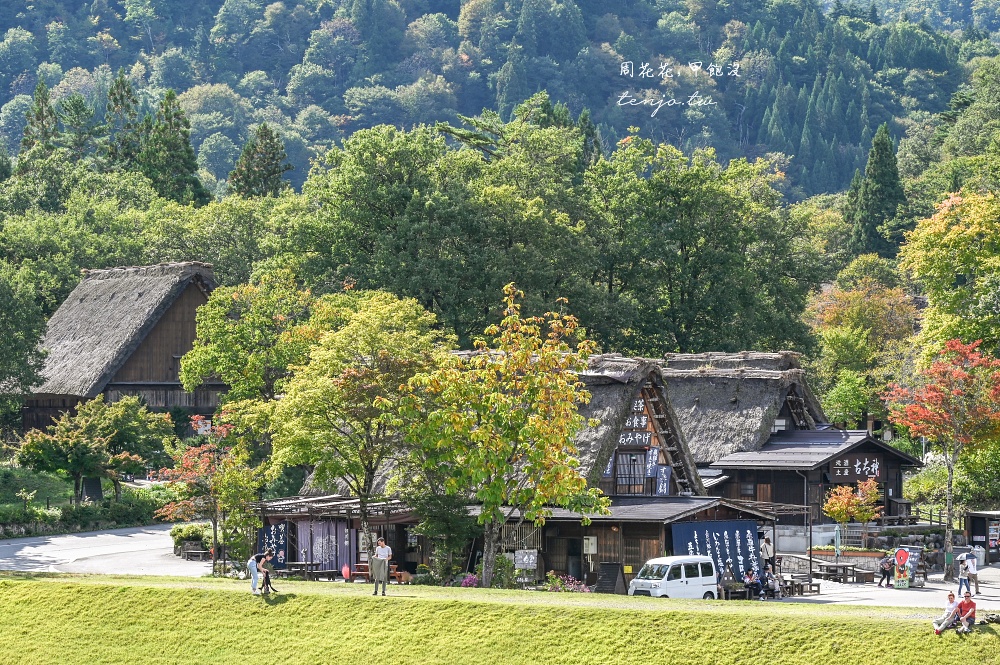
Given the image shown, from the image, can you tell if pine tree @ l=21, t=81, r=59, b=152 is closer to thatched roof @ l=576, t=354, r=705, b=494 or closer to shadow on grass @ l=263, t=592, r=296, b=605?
thatched roof @ l=576, t=354, r=705, b=494

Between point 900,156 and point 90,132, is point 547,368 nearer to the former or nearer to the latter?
point 90,132

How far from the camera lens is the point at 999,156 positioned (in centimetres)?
8956

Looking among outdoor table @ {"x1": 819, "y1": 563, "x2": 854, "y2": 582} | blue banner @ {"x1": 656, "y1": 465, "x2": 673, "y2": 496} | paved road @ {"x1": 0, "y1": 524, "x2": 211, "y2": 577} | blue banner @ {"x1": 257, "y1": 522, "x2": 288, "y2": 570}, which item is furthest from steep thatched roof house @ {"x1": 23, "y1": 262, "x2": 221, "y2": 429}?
outdoor table @ {"x1": 819, "y1": 563, "x2": 854, "y2": 582}

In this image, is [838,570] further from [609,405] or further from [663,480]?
[609,405]

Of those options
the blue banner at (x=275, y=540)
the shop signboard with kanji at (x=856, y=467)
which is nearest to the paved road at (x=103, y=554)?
the blue banner at (x=275, y=540)

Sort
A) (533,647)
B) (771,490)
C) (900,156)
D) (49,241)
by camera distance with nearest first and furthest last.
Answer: (533,647)
(771,490)
(49,241)
(900,156)

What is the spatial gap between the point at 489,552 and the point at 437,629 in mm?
8083

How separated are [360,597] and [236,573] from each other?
35.7ft

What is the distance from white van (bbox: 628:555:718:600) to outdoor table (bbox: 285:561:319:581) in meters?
9.91

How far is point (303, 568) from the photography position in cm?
4266

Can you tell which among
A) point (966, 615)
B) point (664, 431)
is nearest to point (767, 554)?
point (664, 431)

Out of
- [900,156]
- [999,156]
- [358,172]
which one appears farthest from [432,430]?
[900,156]

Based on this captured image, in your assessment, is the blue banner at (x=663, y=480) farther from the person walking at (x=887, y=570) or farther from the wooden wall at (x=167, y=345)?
the wooden wall at (x=167, y=345)

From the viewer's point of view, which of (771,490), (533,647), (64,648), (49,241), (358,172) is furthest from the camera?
(49,241)
